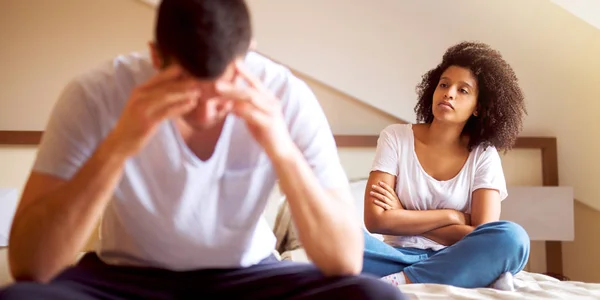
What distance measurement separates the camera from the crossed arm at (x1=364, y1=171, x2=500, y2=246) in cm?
181

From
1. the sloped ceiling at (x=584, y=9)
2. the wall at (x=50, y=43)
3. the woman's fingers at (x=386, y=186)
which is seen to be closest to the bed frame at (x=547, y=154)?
the sloped ceiling at (x=584, y=9)

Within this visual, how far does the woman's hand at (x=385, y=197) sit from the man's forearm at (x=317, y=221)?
0.89 metres

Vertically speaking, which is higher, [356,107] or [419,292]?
[356,107]

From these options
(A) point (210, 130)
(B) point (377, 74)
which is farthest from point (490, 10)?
(A) point (210, 130)

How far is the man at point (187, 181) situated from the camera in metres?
0.87

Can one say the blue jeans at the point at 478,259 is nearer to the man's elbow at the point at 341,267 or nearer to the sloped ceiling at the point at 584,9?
the man's elbow at the point at 341,267

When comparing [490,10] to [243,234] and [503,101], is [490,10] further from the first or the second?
[243,234]

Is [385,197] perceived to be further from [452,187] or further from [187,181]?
[187,181]

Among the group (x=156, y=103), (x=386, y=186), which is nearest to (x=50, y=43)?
(x=386, y=186)

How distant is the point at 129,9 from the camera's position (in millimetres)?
2766

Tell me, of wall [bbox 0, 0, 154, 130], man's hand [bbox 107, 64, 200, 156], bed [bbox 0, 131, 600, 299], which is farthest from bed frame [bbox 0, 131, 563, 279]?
man's hand [bbox 107, 64, 200, 156]

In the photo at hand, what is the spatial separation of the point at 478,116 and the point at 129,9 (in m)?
1.65

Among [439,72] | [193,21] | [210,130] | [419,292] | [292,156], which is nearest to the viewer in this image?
[193,21]

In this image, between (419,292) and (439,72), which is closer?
(419,292)
